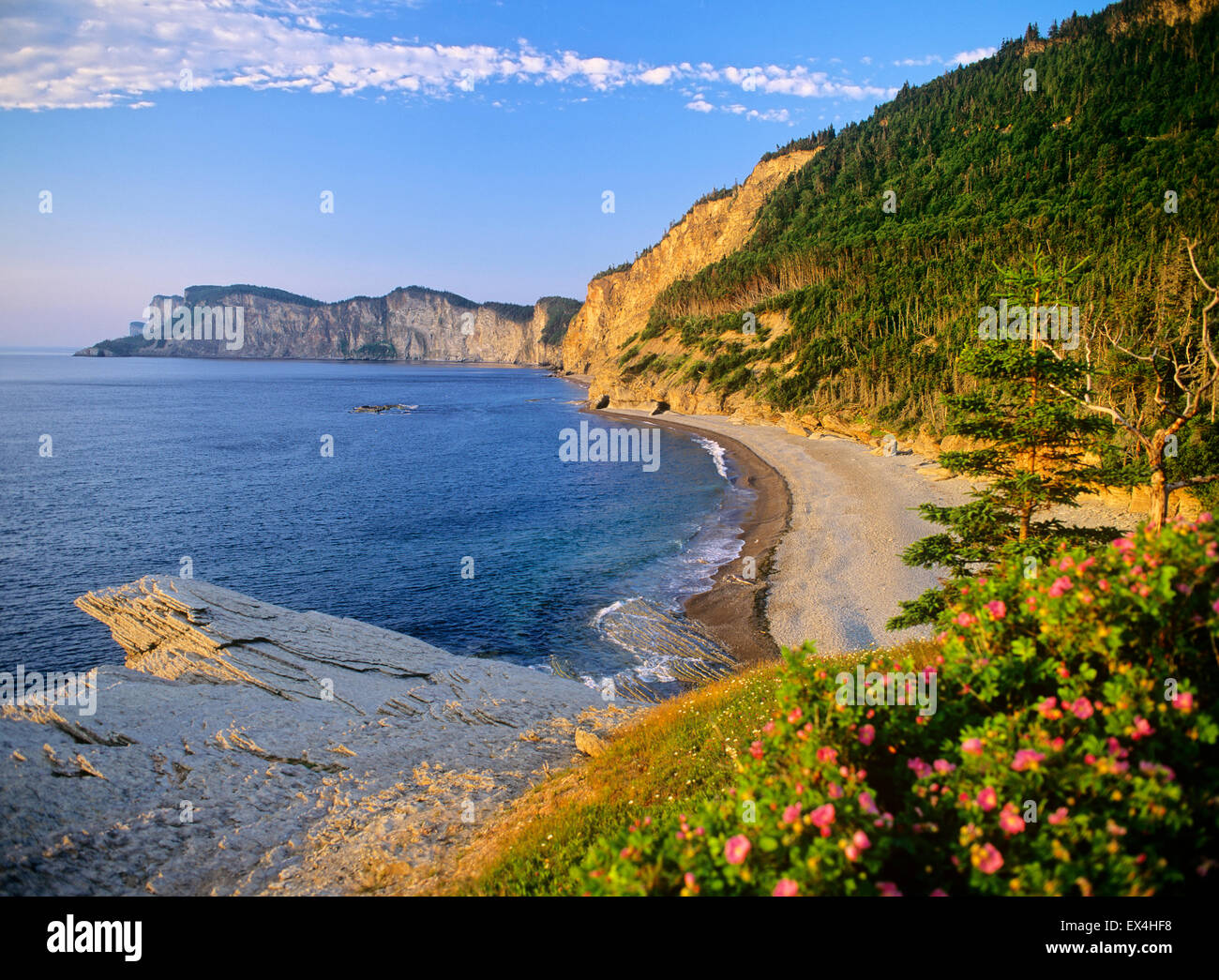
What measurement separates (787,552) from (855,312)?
6261cm

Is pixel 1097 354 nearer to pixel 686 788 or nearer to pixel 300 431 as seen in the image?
pixel 686 788

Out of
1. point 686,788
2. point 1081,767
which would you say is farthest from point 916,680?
point 686,788

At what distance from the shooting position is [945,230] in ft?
294

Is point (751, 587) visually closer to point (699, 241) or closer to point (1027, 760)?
point (1027, 760)

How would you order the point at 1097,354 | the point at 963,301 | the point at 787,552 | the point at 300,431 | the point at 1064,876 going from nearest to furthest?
the point at 1064,876, the point at 787,552, the point at 1097,354, the point at 963,301, the point at 300,431

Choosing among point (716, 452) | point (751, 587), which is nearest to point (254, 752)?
point (751, 587)

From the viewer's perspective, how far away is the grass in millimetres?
7855

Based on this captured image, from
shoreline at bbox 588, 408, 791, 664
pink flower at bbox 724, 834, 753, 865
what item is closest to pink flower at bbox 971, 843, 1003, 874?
pink flower at bbox 724, 834, 753, 865

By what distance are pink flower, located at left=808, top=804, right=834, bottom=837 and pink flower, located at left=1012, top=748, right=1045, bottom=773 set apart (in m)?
1.15

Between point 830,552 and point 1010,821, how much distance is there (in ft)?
93.7

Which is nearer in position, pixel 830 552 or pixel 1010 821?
pixel 1010 821

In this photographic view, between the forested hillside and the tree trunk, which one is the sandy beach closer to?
the tree trunk

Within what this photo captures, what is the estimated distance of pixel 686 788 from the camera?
9180 millimetres

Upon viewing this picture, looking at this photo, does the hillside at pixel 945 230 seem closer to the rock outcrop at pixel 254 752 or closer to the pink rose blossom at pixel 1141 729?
the rock outcrop at pixel 254 752
